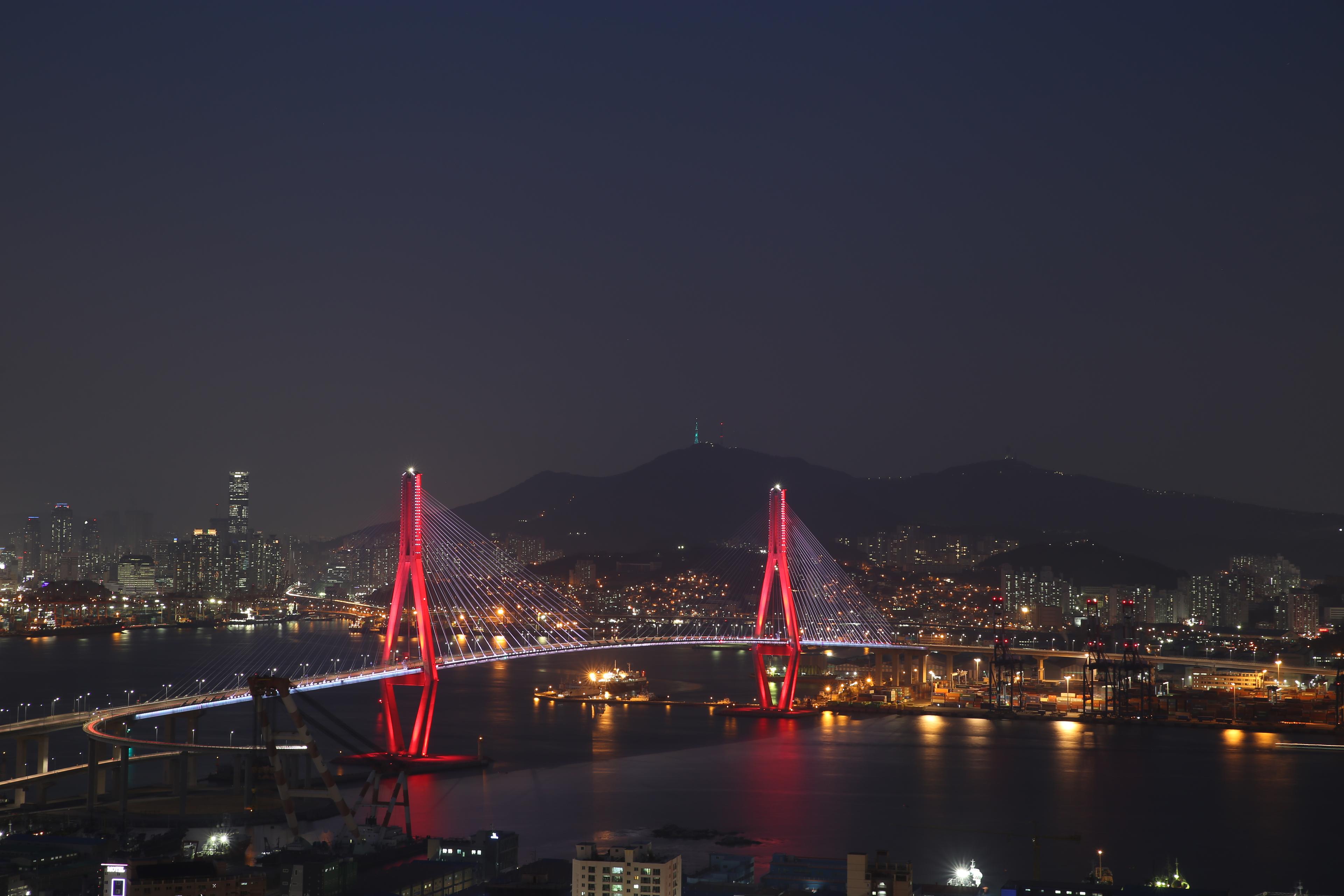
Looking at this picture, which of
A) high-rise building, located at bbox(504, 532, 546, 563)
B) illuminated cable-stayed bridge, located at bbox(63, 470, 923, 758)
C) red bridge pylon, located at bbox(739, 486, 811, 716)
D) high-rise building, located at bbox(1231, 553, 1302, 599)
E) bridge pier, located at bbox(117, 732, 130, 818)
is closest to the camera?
bridge pier, located at bbox(117, 732, 130, 818)

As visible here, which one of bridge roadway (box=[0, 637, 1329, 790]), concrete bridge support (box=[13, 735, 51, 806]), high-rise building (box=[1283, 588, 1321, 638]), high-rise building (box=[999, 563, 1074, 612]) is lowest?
concrete bridge support (box=[13, 735, 51, 806])

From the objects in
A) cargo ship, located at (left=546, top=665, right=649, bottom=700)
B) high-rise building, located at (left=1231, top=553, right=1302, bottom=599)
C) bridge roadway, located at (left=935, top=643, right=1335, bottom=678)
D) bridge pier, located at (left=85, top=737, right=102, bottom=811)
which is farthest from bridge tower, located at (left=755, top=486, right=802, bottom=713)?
high-rise building, located at (left=1231, top=553, right=1302, bottom=599)

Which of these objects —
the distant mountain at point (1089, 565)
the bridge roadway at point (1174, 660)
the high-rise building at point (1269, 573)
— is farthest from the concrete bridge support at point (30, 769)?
the high-rise building at point (1269, 573)

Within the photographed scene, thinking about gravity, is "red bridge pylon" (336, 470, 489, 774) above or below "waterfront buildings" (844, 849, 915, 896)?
above

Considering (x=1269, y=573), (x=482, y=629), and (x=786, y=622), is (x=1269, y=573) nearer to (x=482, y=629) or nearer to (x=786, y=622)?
(x=482, y=629)

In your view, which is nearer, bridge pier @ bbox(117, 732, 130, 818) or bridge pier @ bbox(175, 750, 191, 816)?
bridge pier @ bbox(117, 732, 130, 818)

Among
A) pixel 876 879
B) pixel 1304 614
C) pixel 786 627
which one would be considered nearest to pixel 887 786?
pixel 876 879

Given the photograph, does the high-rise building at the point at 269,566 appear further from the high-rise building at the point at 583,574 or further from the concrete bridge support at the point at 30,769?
the concrete bridge support at the point at 30,769

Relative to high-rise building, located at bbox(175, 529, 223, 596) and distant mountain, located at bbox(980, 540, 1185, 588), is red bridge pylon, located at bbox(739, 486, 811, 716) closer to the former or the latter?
distant mountain, located at bbox(980, 540, 1185, 588)
